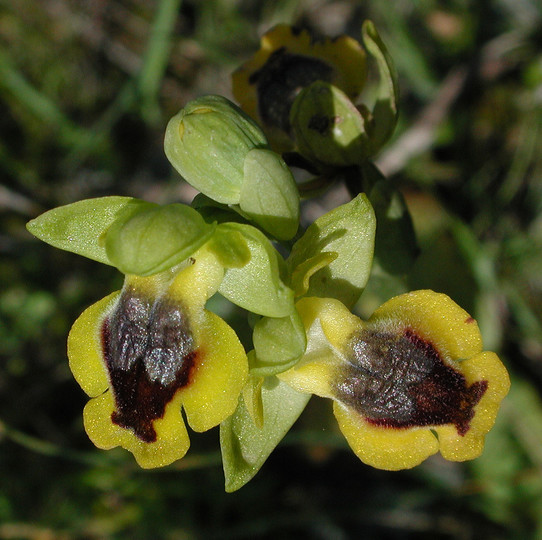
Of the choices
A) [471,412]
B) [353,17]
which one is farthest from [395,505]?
[353,17]

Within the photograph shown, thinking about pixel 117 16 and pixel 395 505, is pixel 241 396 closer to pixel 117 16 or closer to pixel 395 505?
pixel 395 505

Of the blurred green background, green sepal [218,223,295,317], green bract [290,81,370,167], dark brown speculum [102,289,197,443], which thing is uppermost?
green bract [290,81,370,167]

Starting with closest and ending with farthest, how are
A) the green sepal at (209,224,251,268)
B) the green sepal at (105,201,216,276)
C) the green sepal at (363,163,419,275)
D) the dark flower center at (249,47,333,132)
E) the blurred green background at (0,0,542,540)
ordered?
1. the green sepal at (105,201,216,276)
2. the green sepal at (209,224,251,268)
3. the green sepal at (363,163,419,275)
4. the dark flower center at (249,47,333,132)
5. the blurred green background at (0,0,542,540)

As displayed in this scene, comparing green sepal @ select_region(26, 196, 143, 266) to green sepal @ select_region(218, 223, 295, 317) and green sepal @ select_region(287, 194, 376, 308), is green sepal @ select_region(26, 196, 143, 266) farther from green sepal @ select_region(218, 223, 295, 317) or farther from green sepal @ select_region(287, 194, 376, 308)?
green sepal @ select_region(287, 194, 376, 308)

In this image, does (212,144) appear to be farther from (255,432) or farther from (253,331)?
(255,432)

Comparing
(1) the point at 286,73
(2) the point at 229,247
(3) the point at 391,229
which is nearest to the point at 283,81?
(1) the point at 286,73

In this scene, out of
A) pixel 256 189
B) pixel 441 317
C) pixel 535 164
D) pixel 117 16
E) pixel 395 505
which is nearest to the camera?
pixel 256 189

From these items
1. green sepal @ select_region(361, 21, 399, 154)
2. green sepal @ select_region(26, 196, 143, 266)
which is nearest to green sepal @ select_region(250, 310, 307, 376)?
green sepal @ select_region(26, 196, 143, 266)
